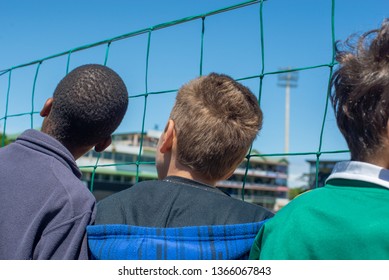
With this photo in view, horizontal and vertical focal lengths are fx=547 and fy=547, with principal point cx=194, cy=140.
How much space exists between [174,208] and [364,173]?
30 cm

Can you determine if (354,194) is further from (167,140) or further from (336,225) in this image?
(167,140)

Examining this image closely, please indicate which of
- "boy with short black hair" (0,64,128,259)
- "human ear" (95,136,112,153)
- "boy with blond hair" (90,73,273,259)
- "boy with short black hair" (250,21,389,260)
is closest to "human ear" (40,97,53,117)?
"boy with short black hair" (0,64,128,259)

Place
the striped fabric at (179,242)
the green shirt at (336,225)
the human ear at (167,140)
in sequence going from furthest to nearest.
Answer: the human ear at (167,140) → the striped fabric at (179,242) → the green shirt at (336,225)

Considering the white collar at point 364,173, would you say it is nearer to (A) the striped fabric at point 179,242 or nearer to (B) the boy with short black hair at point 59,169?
(A) the striped fabric at point 179,242

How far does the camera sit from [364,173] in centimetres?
70

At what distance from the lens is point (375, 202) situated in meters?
0.69

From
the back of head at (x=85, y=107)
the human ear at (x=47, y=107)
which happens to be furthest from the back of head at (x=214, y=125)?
the human ear at (x=47, y=107)

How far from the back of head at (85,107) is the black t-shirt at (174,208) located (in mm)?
152

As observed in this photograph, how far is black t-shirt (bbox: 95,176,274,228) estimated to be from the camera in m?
0.86

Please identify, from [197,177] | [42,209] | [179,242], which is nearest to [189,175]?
[197,177]

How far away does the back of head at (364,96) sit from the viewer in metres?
0.71

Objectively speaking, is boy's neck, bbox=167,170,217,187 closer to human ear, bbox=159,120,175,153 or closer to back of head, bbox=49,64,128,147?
human ear, bbox=159,120,175,153

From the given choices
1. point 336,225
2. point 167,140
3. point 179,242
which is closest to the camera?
point 336,225

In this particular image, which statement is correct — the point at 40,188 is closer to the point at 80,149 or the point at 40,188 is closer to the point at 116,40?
the point at 80,149
